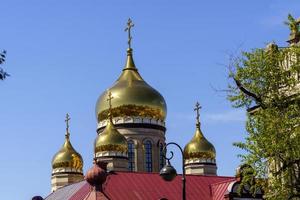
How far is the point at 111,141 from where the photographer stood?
2276 inches

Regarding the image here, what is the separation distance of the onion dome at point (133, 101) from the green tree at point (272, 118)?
35.8 metres

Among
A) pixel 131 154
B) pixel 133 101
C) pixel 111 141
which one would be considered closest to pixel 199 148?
pixel 131 154

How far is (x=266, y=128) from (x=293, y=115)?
98 centimetres

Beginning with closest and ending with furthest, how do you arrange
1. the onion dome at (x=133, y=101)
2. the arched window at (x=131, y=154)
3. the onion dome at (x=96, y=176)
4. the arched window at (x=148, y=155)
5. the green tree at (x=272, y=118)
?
the green tree at (x=272, y=118)
the onion dome at (x=96, y=176)
the onion dome at (x=133, y=101)
the arched window at (x=131, y=154)
the arched window at (x=148, y=155)

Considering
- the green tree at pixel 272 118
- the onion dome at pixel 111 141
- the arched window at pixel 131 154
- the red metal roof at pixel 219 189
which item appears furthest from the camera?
the arched window at pixel 131 154

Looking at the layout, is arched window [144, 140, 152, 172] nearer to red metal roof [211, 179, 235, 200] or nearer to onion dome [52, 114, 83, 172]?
onion dome [52, 114, 83, 172]

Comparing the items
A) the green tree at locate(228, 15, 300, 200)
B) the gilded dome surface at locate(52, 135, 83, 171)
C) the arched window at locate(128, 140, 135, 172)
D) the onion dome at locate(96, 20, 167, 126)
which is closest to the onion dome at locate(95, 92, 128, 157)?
the onion dome at locate(96, 20, 167, 126)

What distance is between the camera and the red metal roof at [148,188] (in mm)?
47188

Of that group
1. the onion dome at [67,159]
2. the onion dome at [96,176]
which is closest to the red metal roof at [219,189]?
the onion dome at [96,176]

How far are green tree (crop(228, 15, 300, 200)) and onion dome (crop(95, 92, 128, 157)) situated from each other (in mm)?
32684

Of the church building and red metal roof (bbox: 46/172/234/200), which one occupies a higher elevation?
the church building

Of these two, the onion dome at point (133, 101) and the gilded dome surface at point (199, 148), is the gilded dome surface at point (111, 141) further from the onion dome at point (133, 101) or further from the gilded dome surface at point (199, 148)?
the gilded dome surface at point (199, 148)

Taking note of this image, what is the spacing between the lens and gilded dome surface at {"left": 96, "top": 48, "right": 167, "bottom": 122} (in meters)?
61.3

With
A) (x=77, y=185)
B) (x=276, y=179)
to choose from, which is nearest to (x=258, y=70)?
(x=276, y=179)
